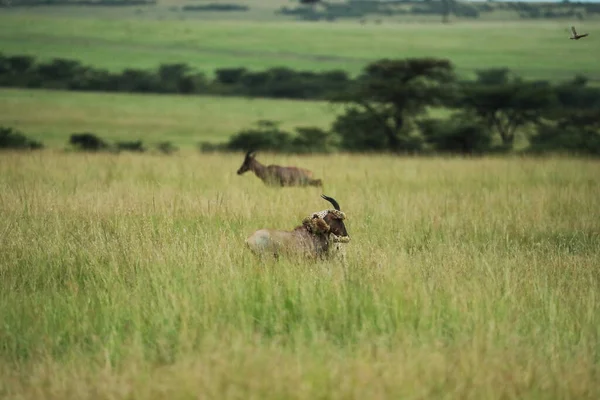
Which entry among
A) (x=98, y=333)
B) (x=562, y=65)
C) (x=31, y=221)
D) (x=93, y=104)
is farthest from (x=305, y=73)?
(x=98, y=333)

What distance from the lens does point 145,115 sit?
48094 millimetres

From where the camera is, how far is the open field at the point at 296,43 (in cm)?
7106

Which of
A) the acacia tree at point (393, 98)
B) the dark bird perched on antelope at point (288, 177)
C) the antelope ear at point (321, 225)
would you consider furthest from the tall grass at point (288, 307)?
the acacia tree at point (393, 98)

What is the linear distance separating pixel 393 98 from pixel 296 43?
189 feet

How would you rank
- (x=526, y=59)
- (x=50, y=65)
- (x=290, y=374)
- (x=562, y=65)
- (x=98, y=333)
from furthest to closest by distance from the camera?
1. (x=526, y=59)
2. (x=562, y=65)
3. (x=50, y=65)
4. (x=98, y=333)
5. (x=290, y=374)

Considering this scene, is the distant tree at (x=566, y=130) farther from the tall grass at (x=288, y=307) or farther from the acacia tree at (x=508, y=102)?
the tall grass at (x=288, y=307)

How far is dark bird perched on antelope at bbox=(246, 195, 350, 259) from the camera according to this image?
696 centimetres

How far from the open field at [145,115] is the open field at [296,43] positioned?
1314cm

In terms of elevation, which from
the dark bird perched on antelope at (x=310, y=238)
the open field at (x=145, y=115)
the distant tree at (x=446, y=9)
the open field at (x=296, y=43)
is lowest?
the open field at (x=145, y=115)

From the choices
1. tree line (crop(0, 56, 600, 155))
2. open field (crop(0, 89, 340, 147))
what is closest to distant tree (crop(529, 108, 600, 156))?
tree line (crop(0, 56, 600, 155))

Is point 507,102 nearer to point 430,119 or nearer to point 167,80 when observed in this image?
point 430,119

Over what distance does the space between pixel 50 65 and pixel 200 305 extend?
54.3m

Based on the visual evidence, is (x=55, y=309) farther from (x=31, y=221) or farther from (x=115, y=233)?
(x=31, y=221)

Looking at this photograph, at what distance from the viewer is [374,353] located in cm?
471
